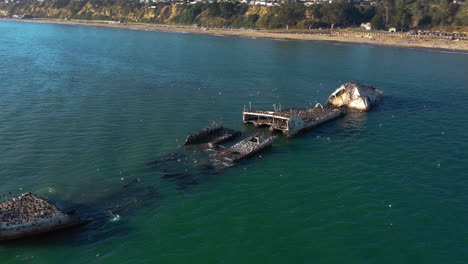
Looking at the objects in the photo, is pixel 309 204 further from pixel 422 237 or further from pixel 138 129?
pixel 138 129

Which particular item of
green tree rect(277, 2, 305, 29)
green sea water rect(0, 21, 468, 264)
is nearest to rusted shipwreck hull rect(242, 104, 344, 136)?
green sea water rect(0, 21, 468, 264)

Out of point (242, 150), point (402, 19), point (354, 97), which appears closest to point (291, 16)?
point (402, 19)

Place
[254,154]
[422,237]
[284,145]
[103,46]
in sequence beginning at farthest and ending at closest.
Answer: [103,46] → [284,145] → [254,154] → [422,237]

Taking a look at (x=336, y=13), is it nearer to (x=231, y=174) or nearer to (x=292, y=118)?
(x=292, y=118)

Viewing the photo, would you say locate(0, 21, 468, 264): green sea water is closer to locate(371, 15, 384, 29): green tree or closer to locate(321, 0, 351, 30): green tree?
locate(371, 15, 384, 29): green tree

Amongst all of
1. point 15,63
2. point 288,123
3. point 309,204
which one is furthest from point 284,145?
point 15,63

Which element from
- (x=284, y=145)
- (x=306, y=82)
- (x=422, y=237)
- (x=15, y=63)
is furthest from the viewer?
(x=15, y=63)
